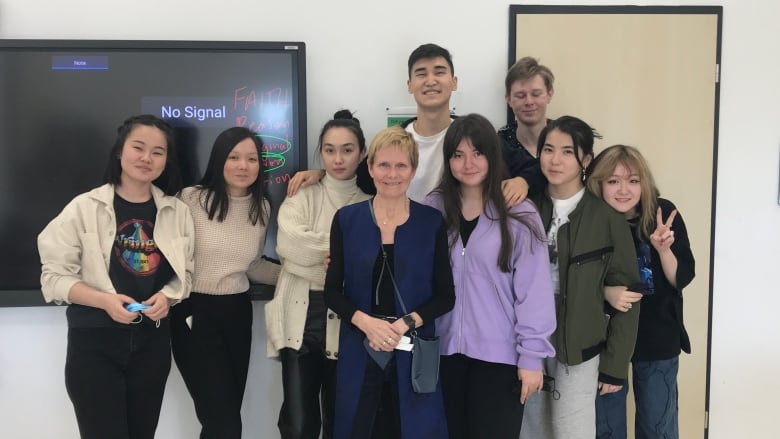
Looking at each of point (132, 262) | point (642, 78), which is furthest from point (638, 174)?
point (132, 262)

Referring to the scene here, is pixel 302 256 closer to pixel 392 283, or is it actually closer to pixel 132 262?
pixel 392 283

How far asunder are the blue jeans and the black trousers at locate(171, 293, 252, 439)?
1.45 metres

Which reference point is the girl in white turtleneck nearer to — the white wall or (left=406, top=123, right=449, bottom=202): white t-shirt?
(left=406, top=123, right=449, bottom=202): white t-shirt

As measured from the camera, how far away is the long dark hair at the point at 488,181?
65.7 inches

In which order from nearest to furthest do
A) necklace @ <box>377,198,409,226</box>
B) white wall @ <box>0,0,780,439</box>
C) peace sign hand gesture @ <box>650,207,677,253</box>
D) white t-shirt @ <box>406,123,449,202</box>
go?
necklace @ <box>377,198,409,226</box> < peace sign hand gesture @ <box>650,207,677,253</box> < white t-shirt @ <box>406,123,449,202</box> < white wall @ <box>0,0,780,439</box>

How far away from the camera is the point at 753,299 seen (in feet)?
8.39

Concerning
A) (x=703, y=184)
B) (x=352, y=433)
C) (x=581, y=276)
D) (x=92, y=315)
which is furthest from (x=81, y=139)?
(x=703, y=184)

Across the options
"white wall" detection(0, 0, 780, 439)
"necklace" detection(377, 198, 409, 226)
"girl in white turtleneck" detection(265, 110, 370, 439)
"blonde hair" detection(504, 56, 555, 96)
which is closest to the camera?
"necklace" detection(377, 198, 409, 226)

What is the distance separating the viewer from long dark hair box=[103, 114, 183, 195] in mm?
1843

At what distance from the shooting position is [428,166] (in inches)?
82.9

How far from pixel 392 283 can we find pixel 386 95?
1.16m

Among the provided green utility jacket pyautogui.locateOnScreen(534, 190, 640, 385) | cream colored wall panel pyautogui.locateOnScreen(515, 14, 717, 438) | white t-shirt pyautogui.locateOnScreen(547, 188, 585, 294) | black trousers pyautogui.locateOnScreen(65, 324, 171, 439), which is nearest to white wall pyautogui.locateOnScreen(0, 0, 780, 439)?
cream colored wall panel pyautogui.locateOnScreen(515, 14, 717, 438)

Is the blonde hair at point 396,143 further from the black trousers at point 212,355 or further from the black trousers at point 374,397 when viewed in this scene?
the black trousers at point 212,355

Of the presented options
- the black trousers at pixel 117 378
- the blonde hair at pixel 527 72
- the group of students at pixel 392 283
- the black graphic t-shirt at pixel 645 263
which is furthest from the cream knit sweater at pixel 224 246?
the black graphic t-shirt at pixel 645 263
